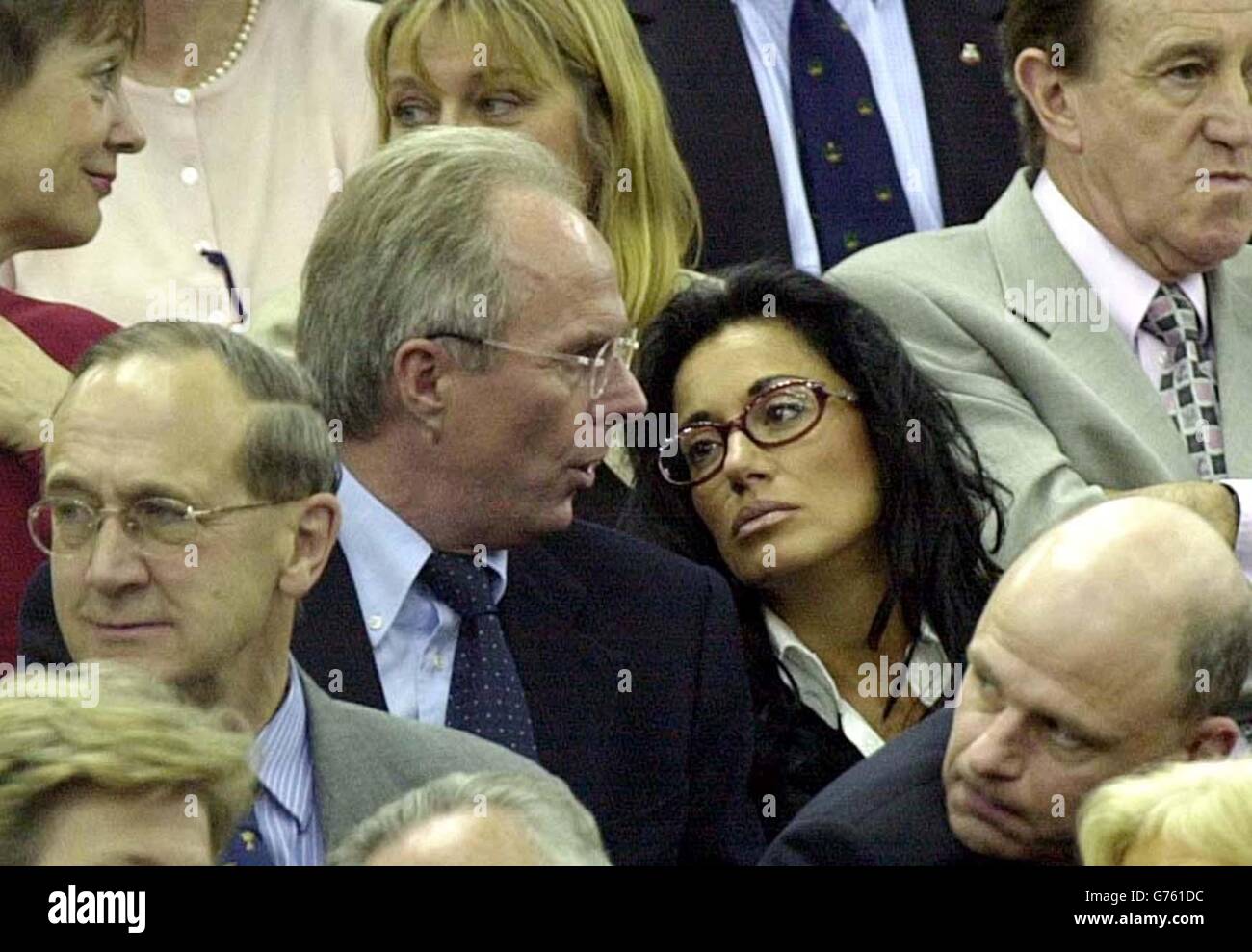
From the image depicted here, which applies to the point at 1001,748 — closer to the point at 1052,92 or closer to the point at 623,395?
the point at 623,395

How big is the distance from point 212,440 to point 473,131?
80 cm

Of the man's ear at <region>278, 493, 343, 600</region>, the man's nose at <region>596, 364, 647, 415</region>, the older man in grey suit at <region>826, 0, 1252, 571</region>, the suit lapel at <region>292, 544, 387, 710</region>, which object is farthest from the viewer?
the older man in grey suit at <region>826, 0, 1252, 571</region>

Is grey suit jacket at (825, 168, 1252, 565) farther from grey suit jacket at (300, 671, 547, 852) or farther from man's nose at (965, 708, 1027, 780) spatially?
grey suit jacket at (300, 671, 547, 852)

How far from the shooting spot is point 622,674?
4027 millimetres

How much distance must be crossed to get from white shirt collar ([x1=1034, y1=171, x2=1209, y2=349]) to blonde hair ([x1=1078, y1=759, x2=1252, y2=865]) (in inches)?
71.6

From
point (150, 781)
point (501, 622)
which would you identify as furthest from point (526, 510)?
point (150, 781)

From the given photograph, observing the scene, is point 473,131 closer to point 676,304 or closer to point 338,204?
point 338,204

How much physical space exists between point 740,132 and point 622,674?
4.42ft

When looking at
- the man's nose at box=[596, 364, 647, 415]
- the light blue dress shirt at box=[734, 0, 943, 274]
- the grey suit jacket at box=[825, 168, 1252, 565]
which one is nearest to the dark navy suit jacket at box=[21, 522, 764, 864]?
the man's nose at box=[596, 364, 647, 415]

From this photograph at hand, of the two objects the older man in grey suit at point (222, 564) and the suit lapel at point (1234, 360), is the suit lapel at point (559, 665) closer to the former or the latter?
the older man in grey suit at point (222, 564)

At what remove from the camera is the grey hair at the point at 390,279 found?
4062 mm

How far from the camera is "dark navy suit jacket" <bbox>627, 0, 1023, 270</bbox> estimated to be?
508 cm

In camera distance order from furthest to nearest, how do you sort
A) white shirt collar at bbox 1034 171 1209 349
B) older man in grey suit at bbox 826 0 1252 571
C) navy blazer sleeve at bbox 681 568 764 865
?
white shirt collar at bbox 1034 171 1209 349, older man in grey suit at bbox 826 0 1252 571, navy blazer sleeve at bbox 681 568 764 865

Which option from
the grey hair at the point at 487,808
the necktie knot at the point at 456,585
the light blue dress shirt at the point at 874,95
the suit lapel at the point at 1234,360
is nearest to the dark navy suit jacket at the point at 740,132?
the light blue dress shirt at the point at 874,95
